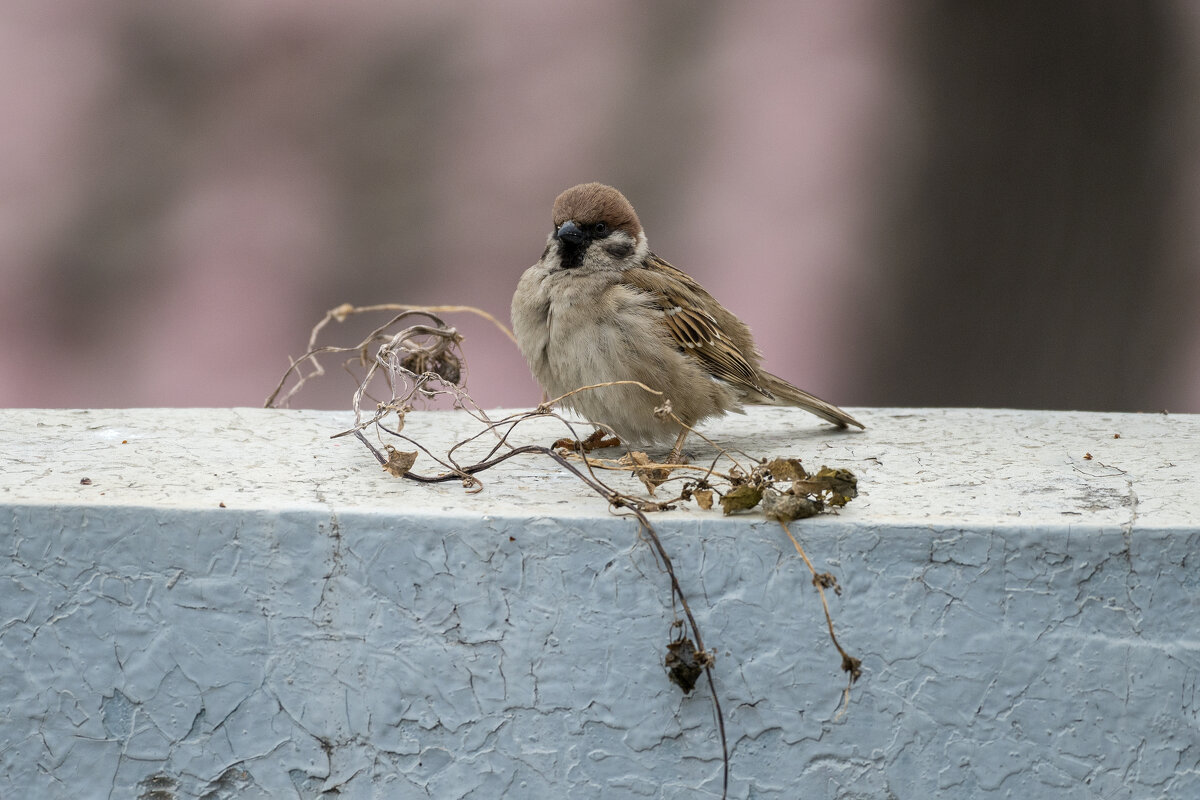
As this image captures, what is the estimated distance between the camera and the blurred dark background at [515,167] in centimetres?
362

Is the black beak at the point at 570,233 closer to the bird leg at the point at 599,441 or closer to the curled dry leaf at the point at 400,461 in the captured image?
the bird leg at the point at 599,441

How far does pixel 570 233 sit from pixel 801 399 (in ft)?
1.93

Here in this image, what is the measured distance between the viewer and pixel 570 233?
7.75 ft

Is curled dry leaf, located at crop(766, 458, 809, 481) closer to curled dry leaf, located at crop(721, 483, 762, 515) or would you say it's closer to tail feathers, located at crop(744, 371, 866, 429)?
curled dry leaf, located at crop(721, 483, 762, 515)

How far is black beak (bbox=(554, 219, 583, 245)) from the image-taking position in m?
2.36

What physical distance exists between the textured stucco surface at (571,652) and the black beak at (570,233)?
781 millimetres

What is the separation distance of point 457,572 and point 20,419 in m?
1.18

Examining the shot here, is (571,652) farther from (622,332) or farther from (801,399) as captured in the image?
(801,399)

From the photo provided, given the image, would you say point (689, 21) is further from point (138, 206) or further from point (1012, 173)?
point (138, 206)

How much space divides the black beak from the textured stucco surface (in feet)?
2.56

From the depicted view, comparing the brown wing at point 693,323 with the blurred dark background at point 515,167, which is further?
the blurred dark background at point 515,167

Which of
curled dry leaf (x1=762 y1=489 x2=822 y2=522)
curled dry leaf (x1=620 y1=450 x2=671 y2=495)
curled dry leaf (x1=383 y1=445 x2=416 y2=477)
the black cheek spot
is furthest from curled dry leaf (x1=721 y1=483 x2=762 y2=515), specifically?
the black cheek spot

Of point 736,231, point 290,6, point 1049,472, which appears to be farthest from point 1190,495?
point 290,6

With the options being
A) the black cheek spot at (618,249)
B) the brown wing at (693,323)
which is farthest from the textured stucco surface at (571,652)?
the black cheek spot at (618,249)
